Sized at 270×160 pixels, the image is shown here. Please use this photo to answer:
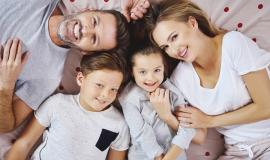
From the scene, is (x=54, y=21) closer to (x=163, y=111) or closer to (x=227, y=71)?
(x=163, y=111)

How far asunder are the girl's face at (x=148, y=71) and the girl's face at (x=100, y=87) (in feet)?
0.17

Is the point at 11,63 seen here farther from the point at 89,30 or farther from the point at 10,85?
the point at 89,30

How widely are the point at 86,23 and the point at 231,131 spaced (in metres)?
0.56

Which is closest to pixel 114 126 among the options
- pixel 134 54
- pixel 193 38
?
pixel 134 54

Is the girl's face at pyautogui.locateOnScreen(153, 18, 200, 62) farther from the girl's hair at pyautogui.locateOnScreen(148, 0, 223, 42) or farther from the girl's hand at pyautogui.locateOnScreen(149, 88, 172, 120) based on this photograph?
the girl's hand at pyautogui.locateOnScreen(149, 88, 172, 120)

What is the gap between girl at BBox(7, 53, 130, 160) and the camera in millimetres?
1114

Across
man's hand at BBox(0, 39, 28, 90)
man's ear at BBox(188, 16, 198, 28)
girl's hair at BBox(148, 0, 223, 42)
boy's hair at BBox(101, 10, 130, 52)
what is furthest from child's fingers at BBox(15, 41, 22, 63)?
man's ear at BBox(188, 16, 198, 28)

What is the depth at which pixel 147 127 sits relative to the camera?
45.5 inches

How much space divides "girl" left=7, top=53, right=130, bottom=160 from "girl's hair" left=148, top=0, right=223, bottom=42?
0.17m

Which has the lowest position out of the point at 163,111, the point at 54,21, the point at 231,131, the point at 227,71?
the point at 231,131

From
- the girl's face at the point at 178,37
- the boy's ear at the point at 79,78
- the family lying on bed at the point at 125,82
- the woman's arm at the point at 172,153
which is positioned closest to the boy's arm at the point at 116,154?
the family lying on bed at the point at 125,82

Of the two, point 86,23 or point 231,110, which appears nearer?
point 86,23

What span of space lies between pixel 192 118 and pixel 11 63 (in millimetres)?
541

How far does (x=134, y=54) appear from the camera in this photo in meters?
1.12
